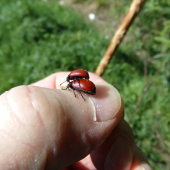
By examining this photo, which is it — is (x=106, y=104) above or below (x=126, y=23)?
below

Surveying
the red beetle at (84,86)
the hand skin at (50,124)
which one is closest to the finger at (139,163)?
the hand skin at (50,124)

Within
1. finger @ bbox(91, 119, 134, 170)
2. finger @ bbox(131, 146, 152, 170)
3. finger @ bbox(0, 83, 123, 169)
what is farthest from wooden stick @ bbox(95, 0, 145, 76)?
finger @ bbox(131, 146, 152, 170)

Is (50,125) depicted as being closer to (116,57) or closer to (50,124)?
(50,124)

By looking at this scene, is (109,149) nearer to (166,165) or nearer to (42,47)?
(166,165)

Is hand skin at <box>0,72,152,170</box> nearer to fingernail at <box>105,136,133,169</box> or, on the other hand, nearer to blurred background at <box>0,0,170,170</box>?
fingernail at <box>105,136,133,169</box>

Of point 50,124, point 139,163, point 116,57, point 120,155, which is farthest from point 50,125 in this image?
point 116,57

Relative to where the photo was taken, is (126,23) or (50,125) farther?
(126,23)
